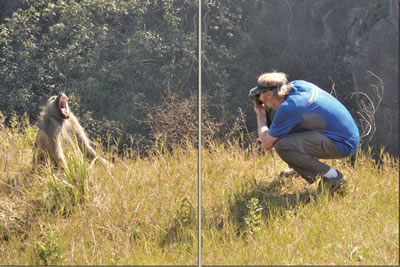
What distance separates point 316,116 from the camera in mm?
3182

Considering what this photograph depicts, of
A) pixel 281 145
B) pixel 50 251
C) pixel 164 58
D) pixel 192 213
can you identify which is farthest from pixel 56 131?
pixel 281 145

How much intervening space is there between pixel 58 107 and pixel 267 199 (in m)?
1.98

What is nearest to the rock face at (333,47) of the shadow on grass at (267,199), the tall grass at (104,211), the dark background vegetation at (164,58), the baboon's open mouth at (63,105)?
the dark background vegetation at (164,58)

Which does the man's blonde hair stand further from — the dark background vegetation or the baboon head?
the baboon head

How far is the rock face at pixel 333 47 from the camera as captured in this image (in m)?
3.42

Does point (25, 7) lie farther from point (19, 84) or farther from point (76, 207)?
point (76, 207)

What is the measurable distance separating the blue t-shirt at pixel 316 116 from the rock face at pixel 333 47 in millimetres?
283

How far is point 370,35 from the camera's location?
3.49 metres

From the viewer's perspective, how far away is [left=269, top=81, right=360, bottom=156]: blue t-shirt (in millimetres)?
3121

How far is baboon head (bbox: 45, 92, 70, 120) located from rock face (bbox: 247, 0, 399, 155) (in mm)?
1522

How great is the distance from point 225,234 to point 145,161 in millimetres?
963

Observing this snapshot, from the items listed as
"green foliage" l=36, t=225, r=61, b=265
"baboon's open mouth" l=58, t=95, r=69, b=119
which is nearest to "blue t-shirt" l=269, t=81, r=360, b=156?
"green foliage" l=36, t=225, r=61, b=265

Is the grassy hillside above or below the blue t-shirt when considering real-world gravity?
below

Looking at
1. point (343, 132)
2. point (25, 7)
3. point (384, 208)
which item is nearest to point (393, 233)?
point (384, 208)
